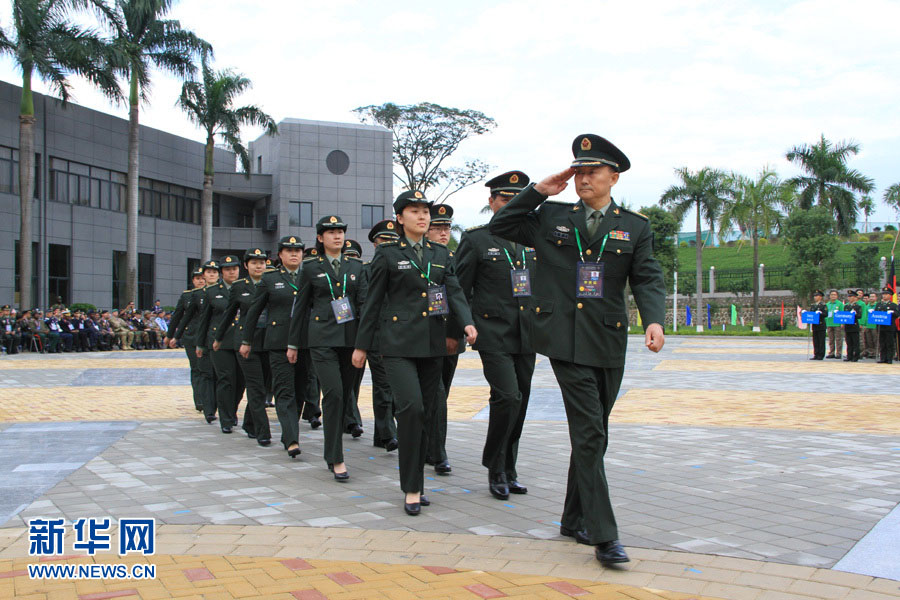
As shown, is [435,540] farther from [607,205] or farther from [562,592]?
[607,205]

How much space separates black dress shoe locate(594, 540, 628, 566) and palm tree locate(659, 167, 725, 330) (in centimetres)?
3994

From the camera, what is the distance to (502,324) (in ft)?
19.6

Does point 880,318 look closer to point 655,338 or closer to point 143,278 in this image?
point 655,338

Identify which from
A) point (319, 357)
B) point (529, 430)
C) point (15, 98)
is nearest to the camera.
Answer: point (319, 357)

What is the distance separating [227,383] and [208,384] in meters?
0.91

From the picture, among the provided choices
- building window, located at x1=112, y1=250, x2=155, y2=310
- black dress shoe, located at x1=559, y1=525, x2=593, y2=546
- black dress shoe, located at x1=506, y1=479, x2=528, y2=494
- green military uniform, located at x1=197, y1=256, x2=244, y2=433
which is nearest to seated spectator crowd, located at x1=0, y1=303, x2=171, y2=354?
building window, located at x1=112, y1=250, x2=155, y2=310

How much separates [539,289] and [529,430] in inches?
176

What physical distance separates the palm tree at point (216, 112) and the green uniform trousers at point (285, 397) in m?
33.4

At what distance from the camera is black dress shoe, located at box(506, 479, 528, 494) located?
18.9 ft

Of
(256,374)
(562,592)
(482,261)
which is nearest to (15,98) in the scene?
(256,374)

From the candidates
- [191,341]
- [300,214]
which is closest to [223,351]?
[191,341]

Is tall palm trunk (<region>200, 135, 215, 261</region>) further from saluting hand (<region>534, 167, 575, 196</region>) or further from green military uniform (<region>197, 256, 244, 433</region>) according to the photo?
saluting hand (<region>534, 167, 575, 196</region>)

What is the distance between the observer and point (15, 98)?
3575 cm

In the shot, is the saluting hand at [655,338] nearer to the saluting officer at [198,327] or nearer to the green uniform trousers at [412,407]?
the green uniform trousers at [412,407]
